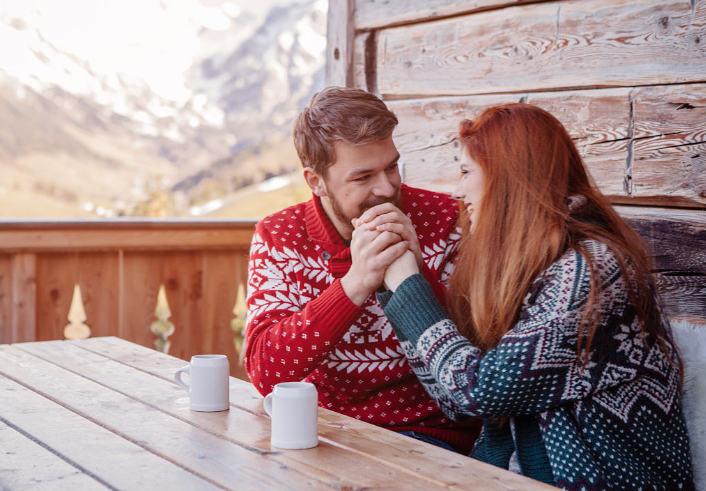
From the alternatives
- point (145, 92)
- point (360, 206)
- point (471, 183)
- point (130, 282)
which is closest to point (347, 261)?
point (360, 206)

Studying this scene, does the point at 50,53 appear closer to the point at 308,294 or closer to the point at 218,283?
the point at 218,283

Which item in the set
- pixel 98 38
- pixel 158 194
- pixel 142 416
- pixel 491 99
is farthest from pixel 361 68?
pixel 98 38

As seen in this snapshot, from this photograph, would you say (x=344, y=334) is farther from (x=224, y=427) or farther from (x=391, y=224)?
(x=224, y=427)

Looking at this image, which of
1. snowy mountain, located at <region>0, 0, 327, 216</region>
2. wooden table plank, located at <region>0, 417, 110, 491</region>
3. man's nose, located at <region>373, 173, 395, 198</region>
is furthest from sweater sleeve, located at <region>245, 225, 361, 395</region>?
snowy mountain, located at <region>0, 0, 327, 216</region>

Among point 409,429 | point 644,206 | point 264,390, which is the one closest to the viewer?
point 264,390

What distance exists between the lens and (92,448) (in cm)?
120

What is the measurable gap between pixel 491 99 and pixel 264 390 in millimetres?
1267

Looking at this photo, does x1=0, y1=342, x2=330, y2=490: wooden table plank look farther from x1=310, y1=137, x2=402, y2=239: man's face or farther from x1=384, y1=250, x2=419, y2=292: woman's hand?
x1=310, y1=137, x2=402, y2=239: man's face

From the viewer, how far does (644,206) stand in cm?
198

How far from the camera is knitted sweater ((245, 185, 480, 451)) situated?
1.67m

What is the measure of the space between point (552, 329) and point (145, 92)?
33.0ft

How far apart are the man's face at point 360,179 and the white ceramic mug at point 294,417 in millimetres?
714

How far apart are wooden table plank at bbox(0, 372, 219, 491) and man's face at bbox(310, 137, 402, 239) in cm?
79

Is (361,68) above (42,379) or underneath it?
above
